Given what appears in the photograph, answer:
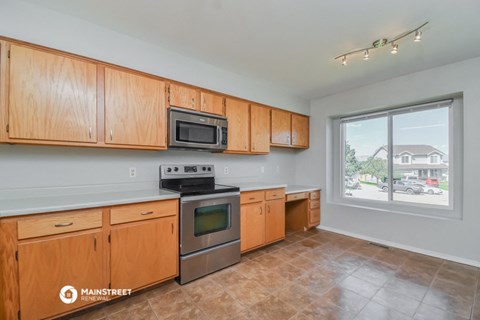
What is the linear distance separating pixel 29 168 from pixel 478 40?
455cm

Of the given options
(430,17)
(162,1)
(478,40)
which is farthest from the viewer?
(478,40)

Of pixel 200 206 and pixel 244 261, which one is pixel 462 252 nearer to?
pixel 244 261

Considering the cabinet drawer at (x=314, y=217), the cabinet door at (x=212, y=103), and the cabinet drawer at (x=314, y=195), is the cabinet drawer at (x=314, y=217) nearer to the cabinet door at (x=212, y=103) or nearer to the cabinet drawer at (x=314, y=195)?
the cabinet drawer at (x=314, y=195)

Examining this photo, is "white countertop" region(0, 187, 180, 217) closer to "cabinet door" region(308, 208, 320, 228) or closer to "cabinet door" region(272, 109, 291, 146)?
"cabinet door" region(272, 109, 291, 146)

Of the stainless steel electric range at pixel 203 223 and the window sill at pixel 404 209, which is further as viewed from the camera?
Answer: the window sill at pixel 404 209

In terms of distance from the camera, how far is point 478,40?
7.14ft

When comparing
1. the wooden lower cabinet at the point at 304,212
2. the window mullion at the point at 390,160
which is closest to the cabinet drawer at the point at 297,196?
the wooden lower cabinet at the point at 304,212

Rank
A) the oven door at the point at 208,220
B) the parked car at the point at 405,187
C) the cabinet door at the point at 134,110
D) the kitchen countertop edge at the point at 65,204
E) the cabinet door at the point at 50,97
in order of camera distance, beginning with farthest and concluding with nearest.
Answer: the parked car at the point at 405,187
the oven door at the point at 208,220
the cabinet door at the point at 134,110
the cabinet door at the point at 50,97
the kitchen countertop edge at the point at 65,204

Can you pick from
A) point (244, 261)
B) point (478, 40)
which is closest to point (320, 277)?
point (244, 261)

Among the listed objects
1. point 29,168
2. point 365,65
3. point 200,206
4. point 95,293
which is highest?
point 365,65

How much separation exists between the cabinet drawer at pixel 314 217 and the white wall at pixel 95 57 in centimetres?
186

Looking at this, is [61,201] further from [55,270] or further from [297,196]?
[297,196]

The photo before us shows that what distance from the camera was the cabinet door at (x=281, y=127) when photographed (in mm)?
3566

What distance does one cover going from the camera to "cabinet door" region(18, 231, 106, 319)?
1.45 meters
